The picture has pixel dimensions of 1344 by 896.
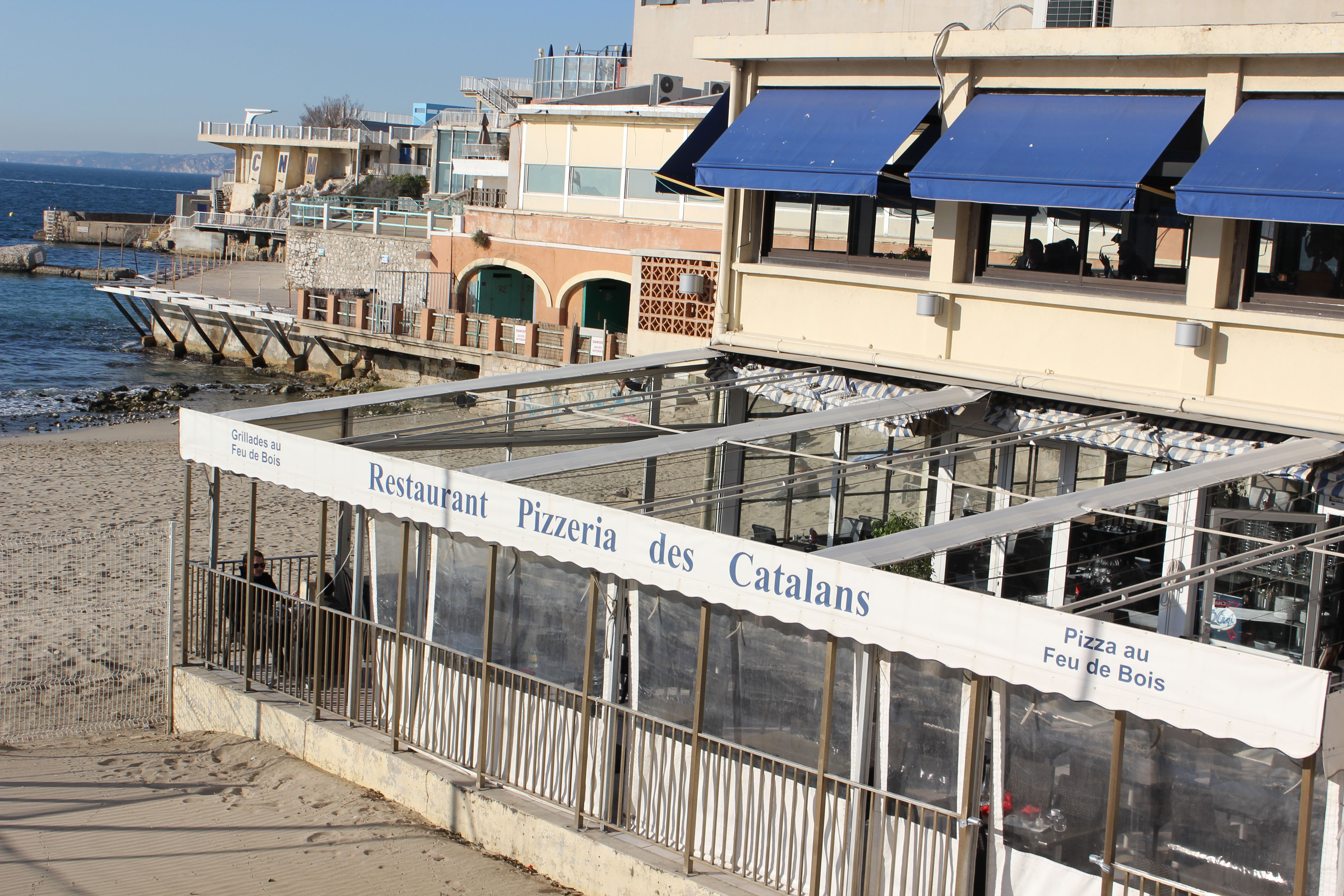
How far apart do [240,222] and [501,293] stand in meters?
46.0

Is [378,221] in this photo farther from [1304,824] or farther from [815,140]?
[1304,824]

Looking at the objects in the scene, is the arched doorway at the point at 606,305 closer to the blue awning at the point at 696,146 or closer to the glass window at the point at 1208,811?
the blue awning at the point at 696,146

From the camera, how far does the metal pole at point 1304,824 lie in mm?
5672

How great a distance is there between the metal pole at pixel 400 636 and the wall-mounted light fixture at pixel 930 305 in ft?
17.4

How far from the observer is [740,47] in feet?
43.1

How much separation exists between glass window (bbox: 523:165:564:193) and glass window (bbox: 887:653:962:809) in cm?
3132

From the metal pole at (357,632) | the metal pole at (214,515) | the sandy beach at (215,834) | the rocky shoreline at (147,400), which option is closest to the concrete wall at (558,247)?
the rocky shoreline at (147,400)

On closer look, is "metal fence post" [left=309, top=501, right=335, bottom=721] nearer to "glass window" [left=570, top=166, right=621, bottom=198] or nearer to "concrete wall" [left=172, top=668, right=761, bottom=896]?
"concrete wall" [left=172, top=668, right=761, bottom=896]

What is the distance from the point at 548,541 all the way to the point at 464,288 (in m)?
33.0

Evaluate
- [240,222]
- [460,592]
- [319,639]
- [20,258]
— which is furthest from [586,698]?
[20,258]

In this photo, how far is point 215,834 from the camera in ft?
30.6

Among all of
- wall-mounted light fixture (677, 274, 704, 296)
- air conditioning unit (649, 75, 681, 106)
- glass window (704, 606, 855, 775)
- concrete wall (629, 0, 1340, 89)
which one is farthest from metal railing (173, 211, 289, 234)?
glass window (704, 606, 855, 775)

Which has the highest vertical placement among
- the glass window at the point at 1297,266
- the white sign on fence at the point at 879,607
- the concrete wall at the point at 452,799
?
the glass window at the point at 1297,266

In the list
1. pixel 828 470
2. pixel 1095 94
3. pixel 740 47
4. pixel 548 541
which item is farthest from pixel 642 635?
pixel 740 47
